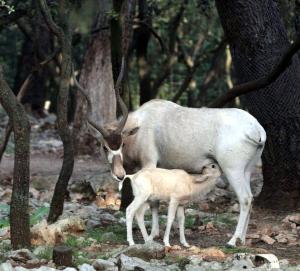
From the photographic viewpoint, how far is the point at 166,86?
108 feet

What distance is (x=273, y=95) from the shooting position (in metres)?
11.1

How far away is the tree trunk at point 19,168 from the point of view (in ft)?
24.9

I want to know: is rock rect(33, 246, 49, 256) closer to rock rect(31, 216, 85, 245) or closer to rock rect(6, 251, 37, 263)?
rock rect(6, 251, 37, 263)

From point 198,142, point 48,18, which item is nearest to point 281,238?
point 198,142

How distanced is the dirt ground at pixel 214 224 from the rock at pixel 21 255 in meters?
1.96

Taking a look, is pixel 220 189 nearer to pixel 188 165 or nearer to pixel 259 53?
pixel 259 53

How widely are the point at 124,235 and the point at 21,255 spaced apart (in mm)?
1816

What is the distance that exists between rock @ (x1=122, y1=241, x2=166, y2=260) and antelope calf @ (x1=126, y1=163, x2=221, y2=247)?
662 mm

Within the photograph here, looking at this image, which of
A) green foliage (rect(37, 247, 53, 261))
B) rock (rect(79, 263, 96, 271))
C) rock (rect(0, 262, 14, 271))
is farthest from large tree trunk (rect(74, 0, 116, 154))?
rock (rect(0, 262, 14, 271))

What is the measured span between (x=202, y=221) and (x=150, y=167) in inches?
71.3

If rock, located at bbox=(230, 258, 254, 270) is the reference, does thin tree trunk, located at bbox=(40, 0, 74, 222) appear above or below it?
above

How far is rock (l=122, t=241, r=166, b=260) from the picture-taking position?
7.34 m

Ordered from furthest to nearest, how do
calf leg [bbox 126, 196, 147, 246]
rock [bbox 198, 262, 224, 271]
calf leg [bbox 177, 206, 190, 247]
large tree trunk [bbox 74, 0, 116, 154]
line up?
large tree trunk [bbox 74, 0, 116, 154] < calf leg [bbox 177, 206, 190, 247] < calf leg [bbox 126, 196, 147, 246] < rock [bbox 198, 262, 224, 271]

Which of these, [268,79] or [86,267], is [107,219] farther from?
[86,267]
